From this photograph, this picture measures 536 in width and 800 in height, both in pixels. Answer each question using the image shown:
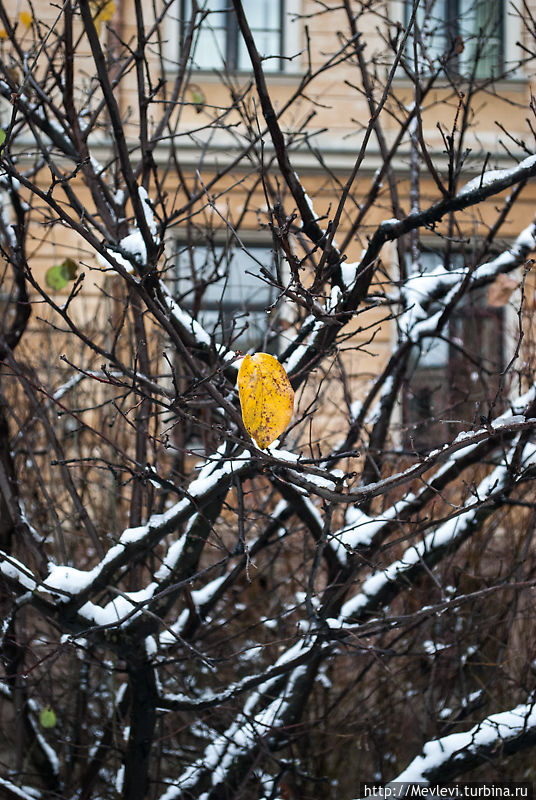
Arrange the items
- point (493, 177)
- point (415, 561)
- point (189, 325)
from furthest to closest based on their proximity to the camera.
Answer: point (415, 561)
point (189, 325)
point (493, 177)

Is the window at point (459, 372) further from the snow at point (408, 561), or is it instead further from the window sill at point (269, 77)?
the window sill at point (269, 77)

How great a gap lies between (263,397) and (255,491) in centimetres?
140

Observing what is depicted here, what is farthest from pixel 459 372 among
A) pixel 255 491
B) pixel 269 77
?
pixel 269 77

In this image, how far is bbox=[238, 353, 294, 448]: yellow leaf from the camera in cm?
165

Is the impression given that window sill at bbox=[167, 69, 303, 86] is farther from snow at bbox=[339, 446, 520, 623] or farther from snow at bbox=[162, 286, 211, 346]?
snow at bbox=[339, 446, 520, 623]

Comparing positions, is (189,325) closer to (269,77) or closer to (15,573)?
(15,573)

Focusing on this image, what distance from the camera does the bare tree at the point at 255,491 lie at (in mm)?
2391

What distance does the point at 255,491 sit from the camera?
3.02 meters

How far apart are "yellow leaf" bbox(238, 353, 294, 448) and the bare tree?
5 centimetres

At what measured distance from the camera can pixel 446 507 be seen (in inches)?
195

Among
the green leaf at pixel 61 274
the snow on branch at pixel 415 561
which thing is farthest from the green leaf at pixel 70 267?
the snow on branch at pixel 415 561

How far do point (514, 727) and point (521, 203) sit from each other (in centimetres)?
682

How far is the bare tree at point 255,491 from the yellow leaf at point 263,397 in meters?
0.05

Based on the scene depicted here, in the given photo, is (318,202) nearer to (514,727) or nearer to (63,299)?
(63,299)
